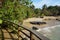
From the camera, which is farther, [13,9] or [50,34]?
[50,34]

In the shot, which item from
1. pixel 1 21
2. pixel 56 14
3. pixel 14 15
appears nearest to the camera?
pixel 1 21

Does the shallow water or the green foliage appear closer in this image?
the green foliage

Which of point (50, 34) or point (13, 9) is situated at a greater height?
point (13, 9)

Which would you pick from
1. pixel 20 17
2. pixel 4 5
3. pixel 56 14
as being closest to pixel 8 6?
pixel 4 5

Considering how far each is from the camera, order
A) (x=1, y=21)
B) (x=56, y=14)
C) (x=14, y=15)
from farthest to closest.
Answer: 1. (x=56, y=14)
2. (x=14, y=15)
3. (x=1, y=21)

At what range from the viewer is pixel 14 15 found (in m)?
9.55

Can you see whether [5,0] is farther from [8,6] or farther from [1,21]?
[1,21]

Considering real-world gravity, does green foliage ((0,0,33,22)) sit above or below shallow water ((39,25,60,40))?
above

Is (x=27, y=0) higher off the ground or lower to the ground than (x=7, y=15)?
higher

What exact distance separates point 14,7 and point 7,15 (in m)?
0.81

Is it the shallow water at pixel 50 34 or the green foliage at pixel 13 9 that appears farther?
the shallow water at pixel 50 34

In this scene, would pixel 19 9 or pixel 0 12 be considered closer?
pixel 0 12

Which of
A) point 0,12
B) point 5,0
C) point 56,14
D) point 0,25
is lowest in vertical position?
point 56,14

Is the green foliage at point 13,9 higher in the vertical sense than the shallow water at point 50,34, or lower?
higher
